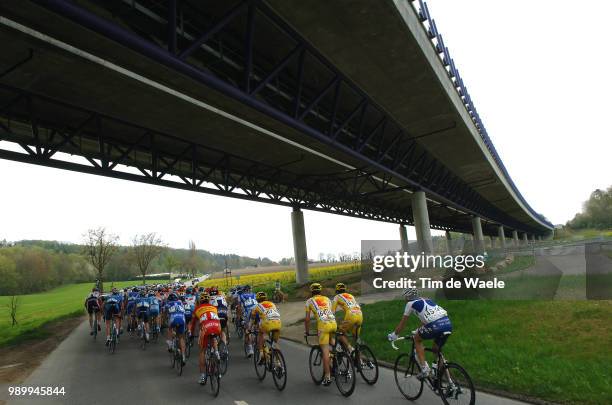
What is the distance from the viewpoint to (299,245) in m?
33.7

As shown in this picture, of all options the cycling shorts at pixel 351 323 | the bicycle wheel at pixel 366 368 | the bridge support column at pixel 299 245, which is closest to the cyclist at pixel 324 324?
the cycling shorts at pixel 351 323

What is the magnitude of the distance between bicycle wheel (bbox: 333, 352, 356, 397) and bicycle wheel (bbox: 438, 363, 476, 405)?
157 cm

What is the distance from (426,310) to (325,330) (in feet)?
6.80

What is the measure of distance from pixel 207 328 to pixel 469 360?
19.3ft

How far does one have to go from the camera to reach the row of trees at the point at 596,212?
124 meters

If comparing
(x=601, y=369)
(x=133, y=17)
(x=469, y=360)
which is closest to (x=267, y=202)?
(x=133, y=17)

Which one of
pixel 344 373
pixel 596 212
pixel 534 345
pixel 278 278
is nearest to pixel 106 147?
pixel 344 373

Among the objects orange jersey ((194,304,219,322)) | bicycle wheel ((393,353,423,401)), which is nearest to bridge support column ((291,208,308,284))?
orange jersey ((194,304,219,322))

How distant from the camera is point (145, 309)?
44.0ft

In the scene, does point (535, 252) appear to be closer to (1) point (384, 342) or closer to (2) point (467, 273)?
(2) point (467, 273)

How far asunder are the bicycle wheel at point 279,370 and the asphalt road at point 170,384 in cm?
16

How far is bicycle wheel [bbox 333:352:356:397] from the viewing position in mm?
6770

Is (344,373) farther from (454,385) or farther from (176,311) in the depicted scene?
(176,311)

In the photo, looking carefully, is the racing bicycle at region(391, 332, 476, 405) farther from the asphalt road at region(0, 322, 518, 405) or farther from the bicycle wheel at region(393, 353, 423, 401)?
the asphalt road at region(0, 322, 518, 405)
